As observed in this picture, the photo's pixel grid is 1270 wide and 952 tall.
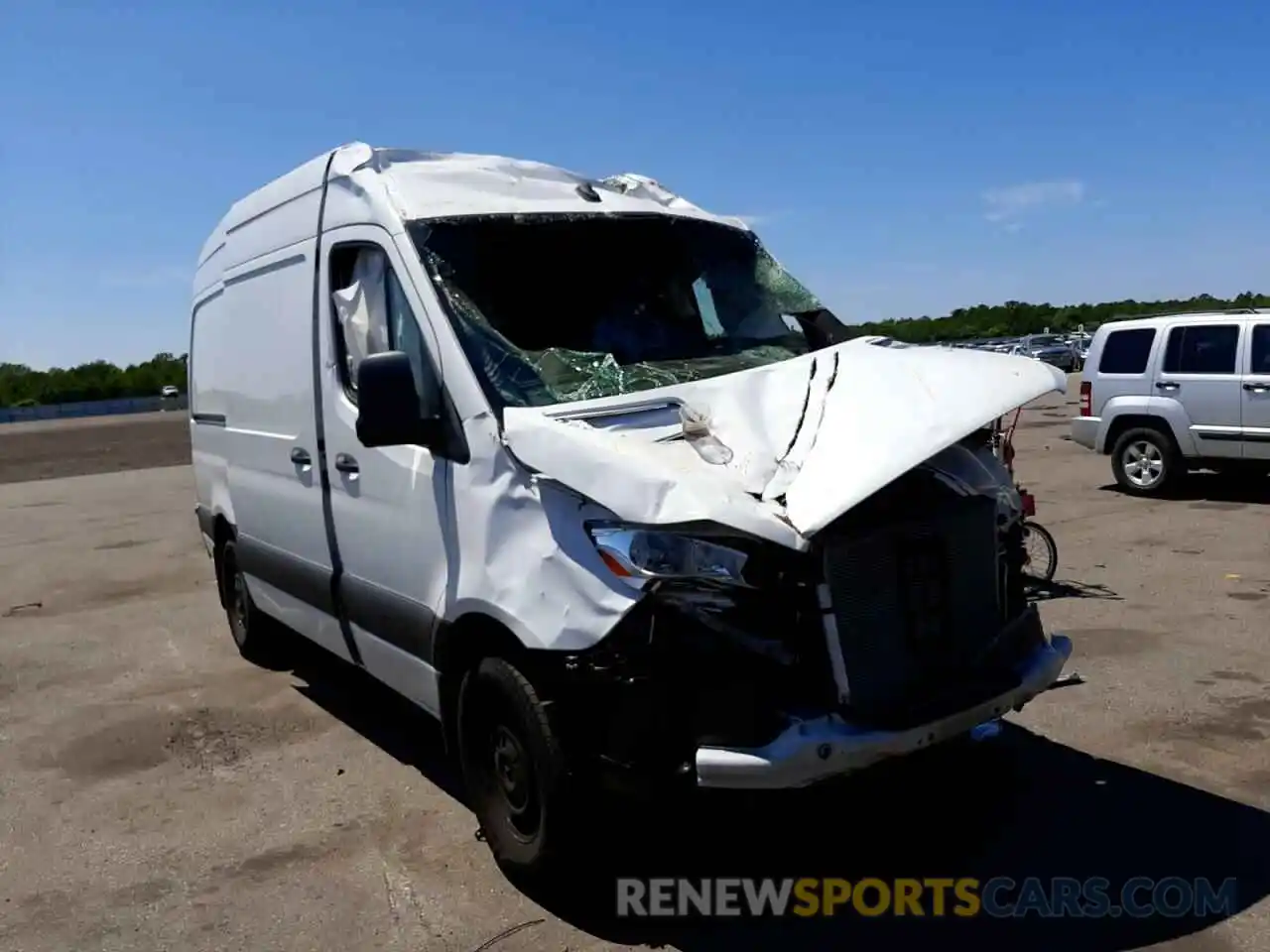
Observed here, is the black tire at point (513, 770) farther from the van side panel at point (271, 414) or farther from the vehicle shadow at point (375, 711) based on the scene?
the van side panel at point (271, 414)

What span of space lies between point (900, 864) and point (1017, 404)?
1.76 metres

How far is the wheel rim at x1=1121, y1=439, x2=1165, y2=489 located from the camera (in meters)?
13.0

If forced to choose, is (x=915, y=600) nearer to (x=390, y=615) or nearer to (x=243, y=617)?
(x=390, y=615)

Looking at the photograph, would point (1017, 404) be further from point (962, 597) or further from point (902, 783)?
point (902, 783)

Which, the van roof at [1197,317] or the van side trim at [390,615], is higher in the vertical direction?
the van roof at [1197,317]

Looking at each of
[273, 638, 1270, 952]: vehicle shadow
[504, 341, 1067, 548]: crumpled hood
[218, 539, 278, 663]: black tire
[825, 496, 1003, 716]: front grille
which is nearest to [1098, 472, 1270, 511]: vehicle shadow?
[273, 638, 1270, 952]: vehicle shadow

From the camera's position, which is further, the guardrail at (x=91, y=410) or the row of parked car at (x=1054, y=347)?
the guardrail at (x=91, y=410)

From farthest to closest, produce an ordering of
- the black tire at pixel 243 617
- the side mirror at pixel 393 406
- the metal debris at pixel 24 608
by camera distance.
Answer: the metal debris at pixel 24 608, the black tire at pixel 243 617, the side mirror at pixel 393 406

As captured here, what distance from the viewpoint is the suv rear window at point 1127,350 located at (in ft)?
43.0

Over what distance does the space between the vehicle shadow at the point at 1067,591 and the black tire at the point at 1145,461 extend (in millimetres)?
5162

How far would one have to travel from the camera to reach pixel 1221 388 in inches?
Answer: 488

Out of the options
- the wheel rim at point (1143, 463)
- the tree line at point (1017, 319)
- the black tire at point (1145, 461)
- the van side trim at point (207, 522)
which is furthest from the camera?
the tree line at point (1017, 319)

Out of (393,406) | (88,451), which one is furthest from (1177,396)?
(88,451)

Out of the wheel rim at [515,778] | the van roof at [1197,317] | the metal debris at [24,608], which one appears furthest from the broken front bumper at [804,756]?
the van roof at [1197,317]
